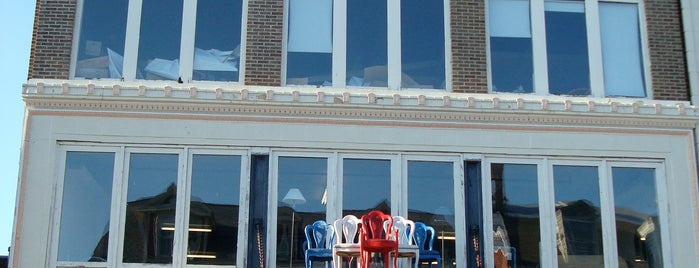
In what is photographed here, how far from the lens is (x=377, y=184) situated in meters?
14.1

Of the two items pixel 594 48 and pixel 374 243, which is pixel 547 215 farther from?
pixel 374 243

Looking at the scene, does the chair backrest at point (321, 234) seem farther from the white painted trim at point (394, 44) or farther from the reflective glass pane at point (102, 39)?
the reflective glass pane at point (102, 39)

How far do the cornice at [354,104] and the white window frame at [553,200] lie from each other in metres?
0.60

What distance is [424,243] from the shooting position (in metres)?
13.6

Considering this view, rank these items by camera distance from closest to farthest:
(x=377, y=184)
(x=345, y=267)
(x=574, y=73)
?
1. (x=345, y=267)
2. (x=377, y=184)
3. (x=574, y=73)

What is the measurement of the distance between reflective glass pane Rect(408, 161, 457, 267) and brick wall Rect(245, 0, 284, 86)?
262 cm

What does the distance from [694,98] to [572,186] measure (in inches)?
101

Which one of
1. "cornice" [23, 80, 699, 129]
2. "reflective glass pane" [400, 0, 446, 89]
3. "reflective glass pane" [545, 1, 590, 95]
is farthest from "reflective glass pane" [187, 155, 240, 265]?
"reflective glass pane" [545, 1, 590, 95]

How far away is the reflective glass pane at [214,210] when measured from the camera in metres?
13.6

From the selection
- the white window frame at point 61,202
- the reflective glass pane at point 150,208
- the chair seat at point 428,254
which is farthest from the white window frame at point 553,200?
the white window frame at point 61,202

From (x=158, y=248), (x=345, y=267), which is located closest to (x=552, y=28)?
(x=345, y=267)

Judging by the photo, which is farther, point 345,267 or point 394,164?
point 394,164

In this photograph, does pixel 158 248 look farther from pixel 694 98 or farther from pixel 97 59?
pixel 694 98

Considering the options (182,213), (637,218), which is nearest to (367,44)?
(182,213)
